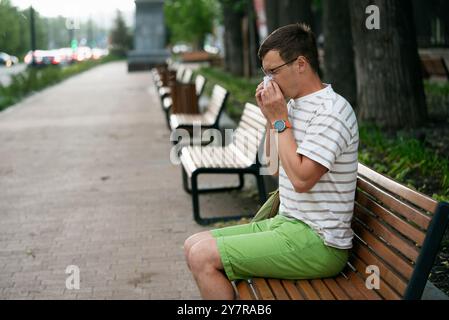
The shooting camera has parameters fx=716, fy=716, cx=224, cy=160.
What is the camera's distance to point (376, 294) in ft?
9.91

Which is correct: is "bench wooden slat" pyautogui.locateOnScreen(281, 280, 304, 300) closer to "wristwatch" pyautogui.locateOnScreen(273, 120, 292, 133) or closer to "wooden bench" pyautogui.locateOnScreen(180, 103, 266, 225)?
"wristwatch" pyautogui.locateOnScreen(273, 120, 292, 133)

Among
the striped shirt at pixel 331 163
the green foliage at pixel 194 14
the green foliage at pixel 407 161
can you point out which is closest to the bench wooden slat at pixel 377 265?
the striped shirt at pixel 331 163

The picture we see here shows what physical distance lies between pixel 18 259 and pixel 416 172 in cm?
353

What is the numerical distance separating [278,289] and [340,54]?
9.09 meters

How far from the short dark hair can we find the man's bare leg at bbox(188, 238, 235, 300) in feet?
2.88

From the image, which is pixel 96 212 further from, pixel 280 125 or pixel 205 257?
pixel 280 125

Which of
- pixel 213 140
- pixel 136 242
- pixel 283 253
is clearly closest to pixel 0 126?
pixel 213 140

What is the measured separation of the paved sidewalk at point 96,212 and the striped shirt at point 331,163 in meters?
1.64

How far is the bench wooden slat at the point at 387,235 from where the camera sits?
110 inches

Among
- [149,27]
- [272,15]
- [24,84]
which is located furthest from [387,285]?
[149,27]

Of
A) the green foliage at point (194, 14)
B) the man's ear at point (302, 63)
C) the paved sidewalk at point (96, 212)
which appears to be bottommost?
the paved sidewalk at point (96, 212)

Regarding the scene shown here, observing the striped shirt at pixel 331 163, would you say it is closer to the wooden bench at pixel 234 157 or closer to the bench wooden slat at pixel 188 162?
the wooden bench at pixel 234 157

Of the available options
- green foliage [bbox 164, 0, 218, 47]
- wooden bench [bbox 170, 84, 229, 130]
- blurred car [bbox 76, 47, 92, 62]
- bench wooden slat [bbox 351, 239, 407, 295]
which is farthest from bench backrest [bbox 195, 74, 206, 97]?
blurred car [bbox 76, 47, 92, 62]

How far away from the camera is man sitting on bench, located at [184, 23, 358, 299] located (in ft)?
10.0
